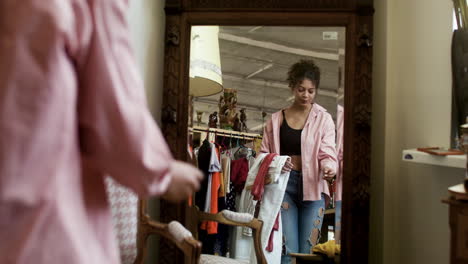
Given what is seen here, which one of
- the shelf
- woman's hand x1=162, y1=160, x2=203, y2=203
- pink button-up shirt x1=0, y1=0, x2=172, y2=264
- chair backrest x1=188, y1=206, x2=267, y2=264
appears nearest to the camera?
pink button-up shirt x1=0, y1=0, x2=172, y2=264

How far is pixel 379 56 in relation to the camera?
7.67 feet

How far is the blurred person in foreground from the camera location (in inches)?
23.3

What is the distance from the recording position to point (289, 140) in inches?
88.7

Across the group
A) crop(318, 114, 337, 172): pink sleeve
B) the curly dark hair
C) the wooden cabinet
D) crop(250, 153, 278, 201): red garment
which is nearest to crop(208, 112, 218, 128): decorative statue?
crop(250, 153, 278, 201): red garment

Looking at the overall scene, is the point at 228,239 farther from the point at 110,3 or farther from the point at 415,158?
the point at 110,3

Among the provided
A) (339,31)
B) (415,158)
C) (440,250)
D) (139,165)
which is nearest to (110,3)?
(139,165)

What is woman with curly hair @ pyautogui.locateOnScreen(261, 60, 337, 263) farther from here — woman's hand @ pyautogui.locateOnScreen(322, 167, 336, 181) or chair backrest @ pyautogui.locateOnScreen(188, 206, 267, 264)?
chair backrest @ pyautogui.locateOnScreen(188, 206, 267, 264)

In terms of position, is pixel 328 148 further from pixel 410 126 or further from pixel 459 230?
pixel 459 230

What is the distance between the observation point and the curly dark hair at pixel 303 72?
2.24m

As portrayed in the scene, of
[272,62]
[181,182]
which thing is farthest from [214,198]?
[181,182]

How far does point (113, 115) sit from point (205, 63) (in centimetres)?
166

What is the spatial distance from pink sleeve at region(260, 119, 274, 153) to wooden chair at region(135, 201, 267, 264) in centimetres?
42

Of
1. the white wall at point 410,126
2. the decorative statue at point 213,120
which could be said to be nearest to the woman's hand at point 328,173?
the white wall at point 410,126

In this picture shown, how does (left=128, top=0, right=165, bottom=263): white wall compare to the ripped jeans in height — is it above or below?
above
